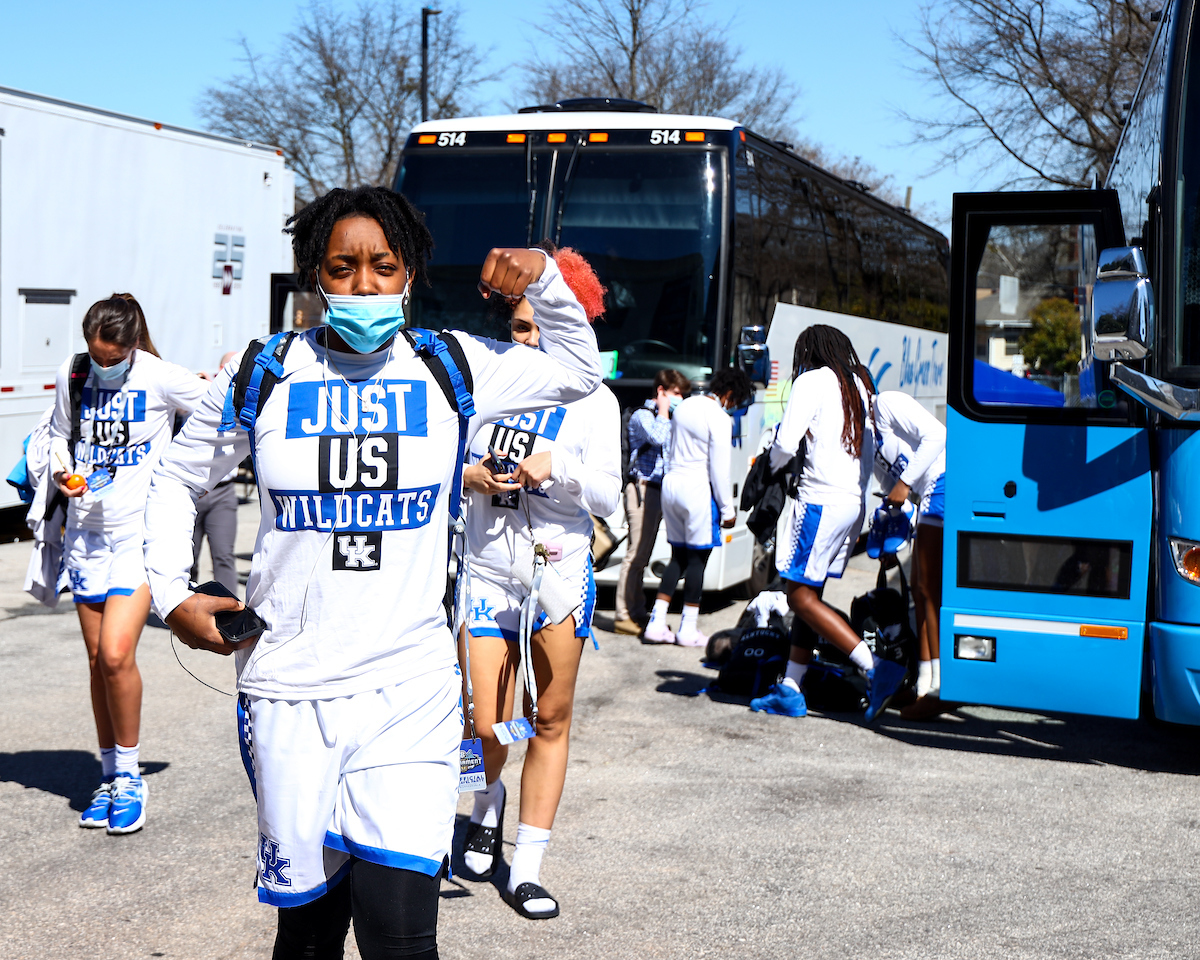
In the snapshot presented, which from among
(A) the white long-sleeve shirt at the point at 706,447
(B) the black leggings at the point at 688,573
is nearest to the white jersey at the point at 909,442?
(A) the white long-sleeve shirt at the point at 706,447

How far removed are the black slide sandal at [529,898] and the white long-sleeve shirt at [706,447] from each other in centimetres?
492

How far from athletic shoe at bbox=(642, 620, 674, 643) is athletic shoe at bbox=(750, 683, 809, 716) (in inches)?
75.0

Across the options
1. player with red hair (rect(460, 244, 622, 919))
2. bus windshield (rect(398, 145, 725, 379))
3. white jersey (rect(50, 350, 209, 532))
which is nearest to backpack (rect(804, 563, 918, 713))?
bus windshield (rect(398, 145, 725, 379))

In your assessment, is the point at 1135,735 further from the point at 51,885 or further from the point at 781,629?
the point at 51,885

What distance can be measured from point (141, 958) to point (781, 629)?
4434 mm

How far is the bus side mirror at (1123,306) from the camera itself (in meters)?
4.99

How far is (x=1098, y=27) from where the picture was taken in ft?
75.6

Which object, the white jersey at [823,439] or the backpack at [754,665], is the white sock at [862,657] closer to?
the backpack at [754,665]

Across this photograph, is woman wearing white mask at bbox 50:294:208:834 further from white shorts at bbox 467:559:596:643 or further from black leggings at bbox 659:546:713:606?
black leggings at bbox 659:546:713:606

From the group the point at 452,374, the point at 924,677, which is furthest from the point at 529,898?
the point at 924,677

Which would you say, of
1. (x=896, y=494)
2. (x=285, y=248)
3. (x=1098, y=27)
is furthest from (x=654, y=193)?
(x=1098, y=27)

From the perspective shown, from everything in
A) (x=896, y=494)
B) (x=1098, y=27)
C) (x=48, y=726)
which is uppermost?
(x=1098, y=27)

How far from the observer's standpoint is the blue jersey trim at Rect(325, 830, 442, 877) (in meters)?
2.63

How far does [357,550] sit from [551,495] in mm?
1616
